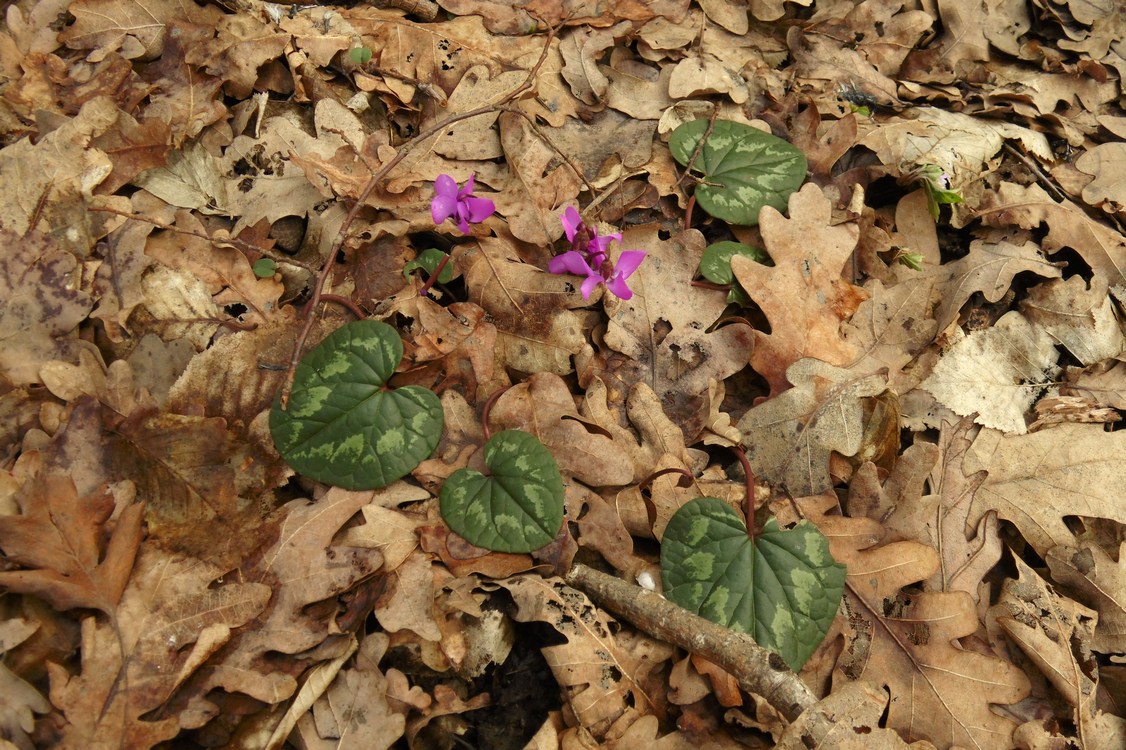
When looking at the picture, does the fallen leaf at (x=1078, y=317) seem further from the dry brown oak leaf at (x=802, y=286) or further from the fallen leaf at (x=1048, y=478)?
the dry brown oak leaf at (x=802, y=286)

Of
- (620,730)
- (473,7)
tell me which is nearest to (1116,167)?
(473,7)

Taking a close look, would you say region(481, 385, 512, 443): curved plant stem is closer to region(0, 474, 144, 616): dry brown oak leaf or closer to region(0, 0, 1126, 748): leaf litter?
region(0, 0, 1126, 748): leaf litter

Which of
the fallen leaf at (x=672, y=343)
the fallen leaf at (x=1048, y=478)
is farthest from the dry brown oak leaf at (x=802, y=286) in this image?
the fallen leaf at (x=1048, y=478)

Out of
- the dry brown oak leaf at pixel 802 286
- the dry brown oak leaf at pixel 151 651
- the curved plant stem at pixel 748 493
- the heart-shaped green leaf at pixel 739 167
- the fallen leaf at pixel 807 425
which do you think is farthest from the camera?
the heart-shaped green leaf at pixel 739 167

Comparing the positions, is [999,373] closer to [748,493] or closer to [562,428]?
[748,493]

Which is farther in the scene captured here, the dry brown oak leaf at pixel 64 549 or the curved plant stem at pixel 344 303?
the curved plant stem at pixel 344 303

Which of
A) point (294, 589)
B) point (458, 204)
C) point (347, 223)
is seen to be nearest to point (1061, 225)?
point (458, 204)

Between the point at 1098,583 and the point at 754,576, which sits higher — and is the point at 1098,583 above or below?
below
